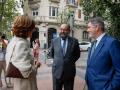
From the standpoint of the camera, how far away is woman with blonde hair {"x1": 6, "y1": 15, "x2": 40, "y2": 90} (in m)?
4.89

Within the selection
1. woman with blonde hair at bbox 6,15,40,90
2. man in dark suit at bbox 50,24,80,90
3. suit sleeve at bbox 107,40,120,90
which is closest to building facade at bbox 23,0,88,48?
man in dark suit at bbox 50,24,80,90

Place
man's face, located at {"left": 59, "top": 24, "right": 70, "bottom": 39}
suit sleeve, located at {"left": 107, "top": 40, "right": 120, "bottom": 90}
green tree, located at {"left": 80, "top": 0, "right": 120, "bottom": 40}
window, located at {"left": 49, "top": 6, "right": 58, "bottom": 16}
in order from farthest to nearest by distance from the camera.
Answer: window, located at {"left": 49, "top": 6, "right": 58, "bottom": 16} → green tree, located at {"left": 80, "top": 0, "right": 120, "bottom": 40} → man's face, located at {"left": 59, "top": 24, "right": 70, "bottom": 39} → suit sleeve, located at {"left": 107, "top": 40, "right": 120, "bottom": 90}

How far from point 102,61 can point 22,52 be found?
3.30 ft

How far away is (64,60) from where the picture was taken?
7324 mm

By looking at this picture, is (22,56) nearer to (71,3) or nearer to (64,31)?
(64,31)

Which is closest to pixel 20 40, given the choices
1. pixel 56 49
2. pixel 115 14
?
pixel 56 49

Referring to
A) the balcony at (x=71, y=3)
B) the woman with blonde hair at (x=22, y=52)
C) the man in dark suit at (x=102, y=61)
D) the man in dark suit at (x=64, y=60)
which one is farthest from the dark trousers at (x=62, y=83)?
the balcony at (x=71, y=3)

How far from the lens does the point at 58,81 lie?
732 centimetres

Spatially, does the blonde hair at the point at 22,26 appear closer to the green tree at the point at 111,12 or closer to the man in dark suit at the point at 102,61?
the man in dark suit at the point at 102,61

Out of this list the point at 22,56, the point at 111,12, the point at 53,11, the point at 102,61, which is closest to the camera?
the point at 22,56

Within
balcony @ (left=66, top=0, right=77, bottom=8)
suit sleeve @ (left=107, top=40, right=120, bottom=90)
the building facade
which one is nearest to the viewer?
suit sleeve @ (left=107, top=40, right=120, bottom=90)

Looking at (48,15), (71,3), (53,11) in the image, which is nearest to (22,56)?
(48,15)

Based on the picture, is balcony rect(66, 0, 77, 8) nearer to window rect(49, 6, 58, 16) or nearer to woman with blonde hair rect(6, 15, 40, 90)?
window rect(49, 6, 58, 16)

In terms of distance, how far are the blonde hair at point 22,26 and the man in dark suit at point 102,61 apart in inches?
32.3
